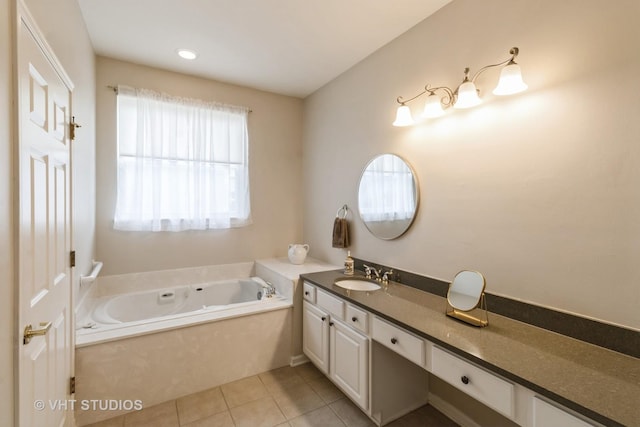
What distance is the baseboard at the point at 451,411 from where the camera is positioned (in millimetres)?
1827

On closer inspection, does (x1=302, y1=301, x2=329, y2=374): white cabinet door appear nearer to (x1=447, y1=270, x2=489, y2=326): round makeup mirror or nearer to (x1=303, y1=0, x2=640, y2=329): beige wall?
(x1=303, y1=0, x2=640, y2=329): beige wall

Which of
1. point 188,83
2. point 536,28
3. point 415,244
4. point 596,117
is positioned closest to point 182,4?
point 188,83

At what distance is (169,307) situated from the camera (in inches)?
113

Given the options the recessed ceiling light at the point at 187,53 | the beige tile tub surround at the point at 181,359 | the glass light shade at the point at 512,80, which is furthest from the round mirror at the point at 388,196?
the recessed ceiling light at the point at 187,53

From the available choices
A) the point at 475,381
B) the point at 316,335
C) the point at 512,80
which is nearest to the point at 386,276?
the point at 316,335

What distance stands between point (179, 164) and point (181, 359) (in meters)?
1.82

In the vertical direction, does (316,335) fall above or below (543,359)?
below

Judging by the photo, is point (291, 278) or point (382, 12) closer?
point (382, 12)

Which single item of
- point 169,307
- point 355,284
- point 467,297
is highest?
point 467,297

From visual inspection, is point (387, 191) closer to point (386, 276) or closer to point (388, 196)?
point (388, 196)

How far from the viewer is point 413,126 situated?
2156 millimetres

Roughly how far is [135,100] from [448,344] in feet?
10.6

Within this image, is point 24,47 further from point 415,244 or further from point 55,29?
point 415,244

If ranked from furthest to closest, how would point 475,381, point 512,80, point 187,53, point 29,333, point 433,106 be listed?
point 187,53
point 433,106
point 512,80
point 475,381
point 29,333
